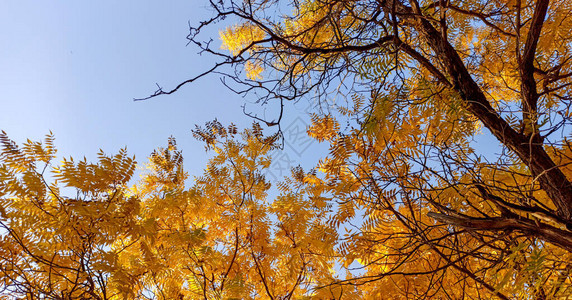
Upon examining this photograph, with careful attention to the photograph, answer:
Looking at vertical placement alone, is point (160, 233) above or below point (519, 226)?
above

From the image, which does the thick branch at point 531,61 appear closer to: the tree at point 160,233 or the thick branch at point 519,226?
the thick branch at point 519,226

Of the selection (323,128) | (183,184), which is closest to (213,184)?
(183,184)

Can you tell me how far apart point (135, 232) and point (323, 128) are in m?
1.91

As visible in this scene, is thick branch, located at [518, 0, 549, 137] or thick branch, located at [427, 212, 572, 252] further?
thick branch, located at [518, 0, 549, 137]

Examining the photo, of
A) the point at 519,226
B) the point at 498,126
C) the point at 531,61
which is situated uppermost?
the point at 531,61

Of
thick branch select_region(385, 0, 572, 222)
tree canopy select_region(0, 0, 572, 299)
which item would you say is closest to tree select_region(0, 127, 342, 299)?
tree canopy select_region(0, 0, 572, 299)

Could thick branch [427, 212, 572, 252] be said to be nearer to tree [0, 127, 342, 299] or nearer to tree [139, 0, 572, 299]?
tree [139, 0, 572, 299]

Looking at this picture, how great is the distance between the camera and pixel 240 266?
2951 millimetres

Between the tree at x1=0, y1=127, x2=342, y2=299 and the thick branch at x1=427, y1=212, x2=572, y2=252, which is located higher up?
the tree at x1=0, y1=127, x2=342, y2=299

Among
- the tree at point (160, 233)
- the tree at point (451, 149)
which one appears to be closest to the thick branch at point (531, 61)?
the tree at point (451, 149)

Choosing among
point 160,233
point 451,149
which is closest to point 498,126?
point 451,149

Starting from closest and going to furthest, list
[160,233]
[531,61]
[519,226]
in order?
[519,226] → [531,61] → [160,233]

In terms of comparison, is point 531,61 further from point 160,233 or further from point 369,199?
point 160,233

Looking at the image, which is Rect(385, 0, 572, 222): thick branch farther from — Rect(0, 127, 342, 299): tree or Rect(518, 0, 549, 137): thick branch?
Rect(0, 127, 342, 299): tree
